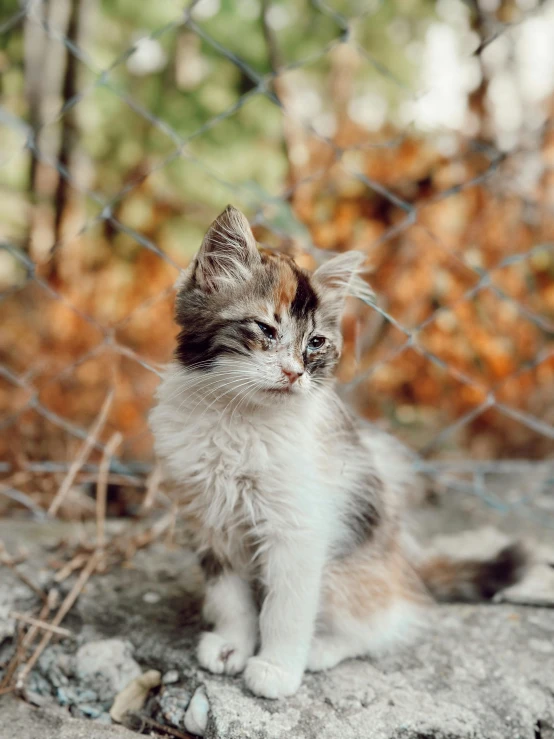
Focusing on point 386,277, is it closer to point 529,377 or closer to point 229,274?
point 529,377

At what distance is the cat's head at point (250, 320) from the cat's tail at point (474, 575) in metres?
0.66

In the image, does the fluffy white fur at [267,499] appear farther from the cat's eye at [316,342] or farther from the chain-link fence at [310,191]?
the chain-link fence at [310,191]

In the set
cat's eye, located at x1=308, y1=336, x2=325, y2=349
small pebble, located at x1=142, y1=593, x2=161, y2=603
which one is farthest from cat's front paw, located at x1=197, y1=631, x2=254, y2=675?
cat's eye, located at x1=308, y1=336, x2=325, y2=349

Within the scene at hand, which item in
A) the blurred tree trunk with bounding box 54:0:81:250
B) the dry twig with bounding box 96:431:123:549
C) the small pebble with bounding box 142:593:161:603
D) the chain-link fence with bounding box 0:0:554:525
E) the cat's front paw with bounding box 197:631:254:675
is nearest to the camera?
the cat's front paw with bounding box 197:631:254:675

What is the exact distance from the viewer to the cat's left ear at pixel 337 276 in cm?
138

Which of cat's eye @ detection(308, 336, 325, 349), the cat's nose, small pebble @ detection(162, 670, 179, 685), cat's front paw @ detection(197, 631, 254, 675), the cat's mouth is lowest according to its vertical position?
small pebble @ detection(162, 670, 179, 685)

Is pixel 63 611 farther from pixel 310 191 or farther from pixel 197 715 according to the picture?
pixel 310 191

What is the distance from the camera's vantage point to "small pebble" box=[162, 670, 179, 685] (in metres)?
1.38

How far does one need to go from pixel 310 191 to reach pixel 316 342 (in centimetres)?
185

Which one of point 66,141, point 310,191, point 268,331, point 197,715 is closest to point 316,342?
point 268,331

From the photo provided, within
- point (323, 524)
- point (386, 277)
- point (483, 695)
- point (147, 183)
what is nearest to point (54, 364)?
point (147, 183)

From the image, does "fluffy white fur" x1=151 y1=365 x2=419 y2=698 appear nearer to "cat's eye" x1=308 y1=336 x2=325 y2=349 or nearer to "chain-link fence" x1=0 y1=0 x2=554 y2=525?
"cat's eye" x1=308 y1=336 x2=325 y2=349

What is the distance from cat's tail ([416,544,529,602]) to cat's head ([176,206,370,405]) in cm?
66

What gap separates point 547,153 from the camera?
275 centimetres
